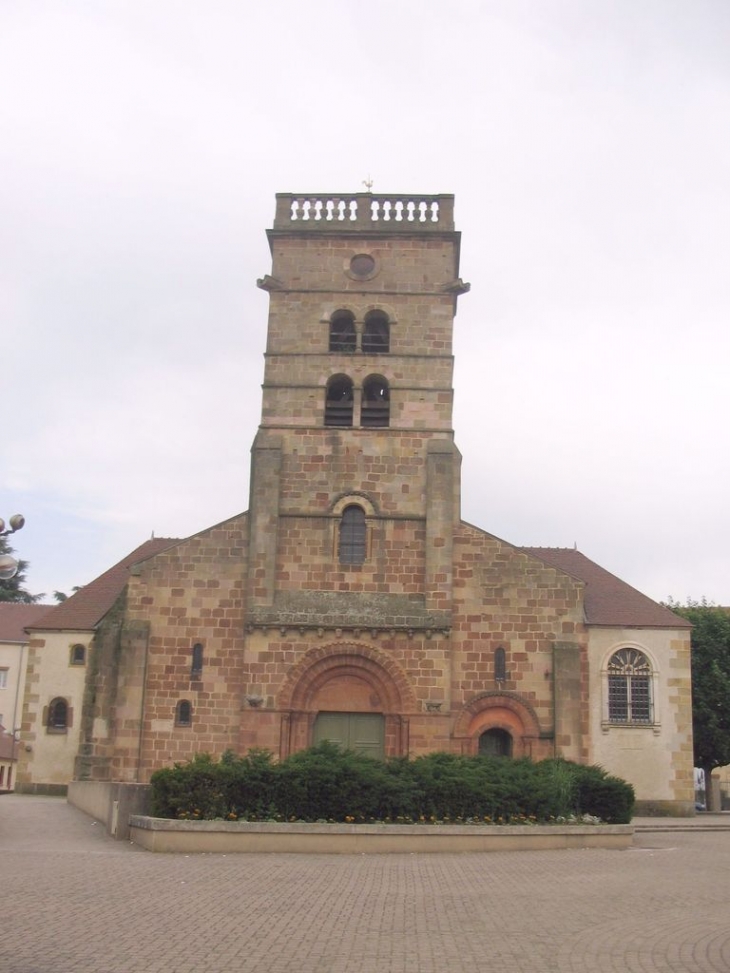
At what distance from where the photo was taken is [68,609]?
39.1 metres

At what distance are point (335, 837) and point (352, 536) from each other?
506 inches

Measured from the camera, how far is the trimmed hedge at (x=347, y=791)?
19.2 metres

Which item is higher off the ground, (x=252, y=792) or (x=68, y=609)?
(x=68, y=609)

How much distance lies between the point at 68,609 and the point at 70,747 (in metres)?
5.11

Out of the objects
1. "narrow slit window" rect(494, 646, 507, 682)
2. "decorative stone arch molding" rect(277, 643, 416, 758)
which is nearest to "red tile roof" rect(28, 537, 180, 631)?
"decorative stone arch molding" rect(277, 643, 416, 758)

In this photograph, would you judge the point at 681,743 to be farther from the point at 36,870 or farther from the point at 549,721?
the point at 36,870

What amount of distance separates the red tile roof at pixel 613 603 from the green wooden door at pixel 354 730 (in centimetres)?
622

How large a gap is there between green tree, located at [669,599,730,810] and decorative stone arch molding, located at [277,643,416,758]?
48.8ft

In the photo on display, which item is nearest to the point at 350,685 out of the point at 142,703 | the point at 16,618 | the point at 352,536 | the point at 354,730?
the point at 354,730

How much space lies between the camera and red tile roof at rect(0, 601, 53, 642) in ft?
212

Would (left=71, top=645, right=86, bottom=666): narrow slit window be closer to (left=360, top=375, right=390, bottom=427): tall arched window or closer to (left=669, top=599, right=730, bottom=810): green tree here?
(left=360, top=375, right=390, bottom=427): tall arched window

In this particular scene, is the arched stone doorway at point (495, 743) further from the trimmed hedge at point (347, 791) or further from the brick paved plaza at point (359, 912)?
the brick paved plaza at point (359, 912)

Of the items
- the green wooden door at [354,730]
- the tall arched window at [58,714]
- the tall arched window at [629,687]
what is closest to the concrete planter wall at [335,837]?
the green wooden door at [354,730]

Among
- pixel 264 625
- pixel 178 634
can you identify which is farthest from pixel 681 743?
pixel 178 634
